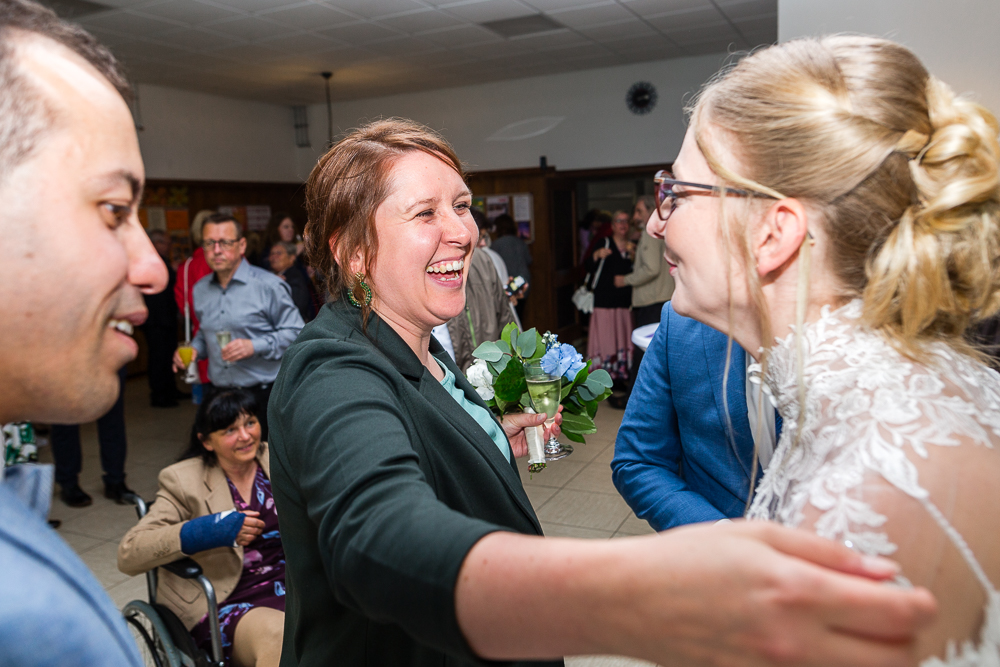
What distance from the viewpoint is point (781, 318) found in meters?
0.98

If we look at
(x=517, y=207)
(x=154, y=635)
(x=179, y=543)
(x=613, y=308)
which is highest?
(x=517, y=207)

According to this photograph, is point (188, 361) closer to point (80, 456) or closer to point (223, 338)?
point (223, 338)

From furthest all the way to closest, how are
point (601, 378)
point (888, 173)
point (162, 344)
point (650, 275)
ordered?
1. point (162, 344)
2. point (650, 275)
3. point (601, 378)
4. point (888, 173)

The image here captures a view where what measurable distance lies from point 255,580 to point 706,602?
7.56 feet

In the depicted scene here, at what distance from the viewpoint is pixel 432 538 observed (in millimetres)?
570

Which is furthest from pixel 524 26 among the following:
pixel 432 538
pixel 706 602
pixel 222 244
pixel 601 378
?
pixel 706 602

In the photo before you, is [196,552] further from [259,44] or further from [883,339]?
[259,44]

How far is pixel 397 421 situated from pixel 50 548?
0.35 meters

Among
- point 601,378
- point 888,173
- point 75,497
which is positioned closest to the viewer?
point 888,173

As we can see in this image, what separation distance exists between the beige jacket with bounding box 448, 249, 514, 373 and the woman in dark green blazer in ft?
9.00

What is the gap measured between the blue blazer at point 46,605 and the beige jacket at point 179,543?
1.65m

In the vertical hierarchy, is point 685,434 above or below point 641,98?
below

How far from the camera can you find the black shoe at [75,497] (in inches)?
177

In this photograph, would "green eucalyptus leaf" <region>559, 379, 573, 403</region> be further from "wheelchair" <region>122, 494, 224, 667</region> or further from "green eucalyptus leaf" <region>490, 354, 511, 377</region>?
"wheelchair" <region>122, 494, 224, 667</region>
